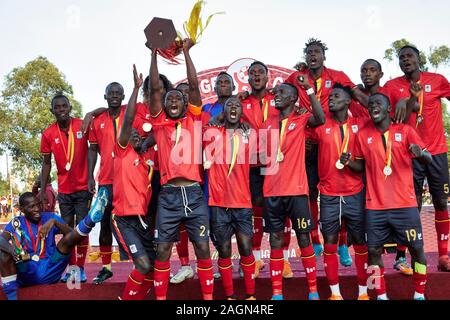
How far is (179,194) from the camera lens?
20.0ft

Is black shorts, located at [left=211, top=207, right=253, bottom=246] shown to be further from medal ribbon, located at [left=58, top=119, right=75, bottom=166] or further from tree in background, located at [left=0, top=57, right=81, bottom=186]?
tree in background, located at [left=0, top=57, right=81, bottom=186]

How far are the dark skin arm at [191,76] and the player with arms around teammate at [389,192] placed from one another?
5.82ft

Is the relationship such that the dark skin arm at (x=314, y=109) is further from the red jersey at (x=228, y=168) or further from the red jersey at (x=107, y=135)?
the red jersey at (x=107, y=135)

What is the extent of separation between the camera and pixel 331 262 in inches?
252

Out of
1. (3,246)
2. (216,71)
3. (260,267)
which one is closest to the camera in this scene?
(3,246)

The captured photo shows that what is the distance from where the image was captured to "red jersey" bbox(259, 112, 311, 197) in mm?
6375

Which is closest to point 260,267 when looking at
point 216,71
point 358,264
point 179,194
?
point 358,264

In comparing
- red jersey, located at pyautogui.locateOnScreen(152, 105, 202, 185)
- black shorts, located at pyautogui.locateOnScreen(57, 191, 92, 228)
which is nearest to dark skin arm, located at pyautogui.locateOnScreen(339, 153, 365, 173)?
red jersey, located at pyautogui.locateOnScreen(152, 105, 202, 185)

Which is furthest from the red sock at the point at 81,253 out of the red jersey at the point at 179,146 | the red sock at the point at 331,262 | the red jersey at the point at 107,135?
the red sock at the point at 331,262

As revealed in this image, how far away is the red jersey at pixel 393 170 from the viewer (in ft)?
19.8

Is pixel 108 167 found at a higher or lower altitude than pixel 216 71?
lower

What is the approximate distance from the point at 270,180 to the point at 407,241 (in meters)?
1.64

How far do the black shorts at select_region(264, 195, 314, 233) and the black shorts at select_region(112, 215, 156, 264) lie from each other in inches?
55.1
